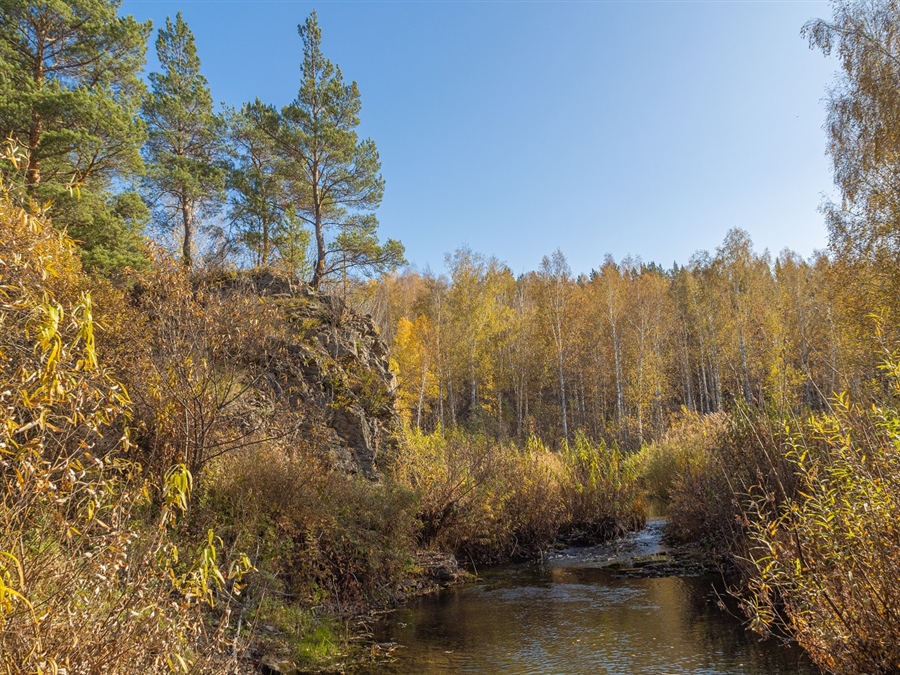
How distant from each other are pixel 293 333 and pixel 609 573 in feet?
33.4

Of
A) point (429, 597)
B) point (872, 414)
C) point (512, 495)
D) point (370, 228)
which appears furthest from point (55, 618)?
point (370, 228)

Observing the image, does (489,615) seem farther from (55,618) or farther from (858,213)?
(858,213)

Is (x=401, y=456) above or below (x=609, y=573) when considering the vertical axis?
above

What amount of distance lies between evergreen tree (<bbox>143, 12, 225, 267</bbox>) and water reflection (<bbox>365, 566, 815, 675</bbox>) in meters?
16.6

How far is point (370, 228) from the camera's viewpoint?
72.4 ft

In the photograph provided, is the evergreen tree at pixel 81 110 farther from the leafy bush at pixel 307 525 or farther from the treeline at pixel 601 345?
the treeline at pixel 601 345

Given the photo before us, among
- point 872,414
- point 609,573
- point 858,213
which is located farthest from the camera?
point 858,213

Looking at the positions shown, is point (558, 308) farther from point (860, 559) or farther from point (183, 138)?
point (860, 559)

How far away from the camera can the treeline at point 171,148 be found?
14.0 metres

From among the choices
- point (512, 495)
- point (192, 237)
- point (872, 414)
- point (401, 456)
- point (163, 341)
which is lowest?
point (512, 495)

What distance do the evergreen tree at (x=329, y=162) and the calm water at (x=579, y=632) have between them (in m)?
13.1

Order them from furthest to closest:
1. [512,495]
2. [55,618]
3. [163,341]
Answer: [512,495], [163,341], [55,618]

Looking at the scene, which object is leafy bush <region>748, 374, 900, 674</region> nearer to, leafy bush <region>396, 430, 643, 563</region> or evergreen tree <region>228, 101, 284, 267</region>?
leafy bush <region>396, 430, 643, 563</region>

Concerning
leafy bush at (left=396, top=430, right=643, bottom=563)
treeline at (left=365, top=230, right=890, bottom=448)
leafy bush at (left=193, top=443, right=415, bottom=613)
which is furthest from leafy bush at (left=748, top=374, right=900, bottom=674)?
treeline at (left=365, top=230, right=890, bottom=448)
